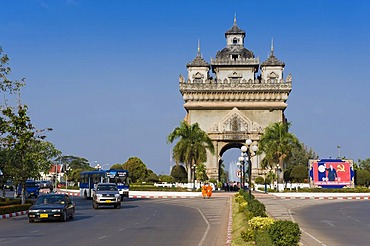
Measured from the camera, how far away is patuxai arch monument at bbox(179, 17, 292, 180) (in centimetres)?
9138

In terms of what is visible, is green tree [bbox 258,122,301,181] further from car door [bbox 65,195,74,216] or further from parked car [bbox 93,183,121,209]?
car door [bbox 65,195,74,216]

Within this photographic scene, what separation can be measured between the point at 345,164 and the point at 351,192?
29.3 ft

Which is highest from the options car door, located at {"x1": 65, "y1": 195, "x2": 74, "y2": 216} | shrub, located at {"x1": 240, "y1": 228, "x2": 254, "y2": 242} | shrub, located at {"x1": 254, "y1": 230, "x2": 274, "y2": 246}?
car door, located at {"x1": 65, "y1": 195, "x2": 74, "y2": 216}

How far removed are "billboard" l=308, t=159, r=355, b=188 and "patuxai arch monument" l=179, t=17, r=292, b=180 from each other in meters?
14.5

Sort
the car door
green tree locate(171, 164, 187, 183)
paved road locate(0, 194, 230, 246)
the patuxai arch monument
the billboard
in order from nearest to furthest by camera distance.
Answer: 1. paved road locate(0, 194, 230, 246)
2. the car door
3. the billboard
4. green tree locate(171, 164, 187, 183)
5. the patuxai arch monument

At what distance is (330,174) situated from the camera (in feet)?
248

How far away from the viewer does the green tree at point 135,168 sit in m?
106

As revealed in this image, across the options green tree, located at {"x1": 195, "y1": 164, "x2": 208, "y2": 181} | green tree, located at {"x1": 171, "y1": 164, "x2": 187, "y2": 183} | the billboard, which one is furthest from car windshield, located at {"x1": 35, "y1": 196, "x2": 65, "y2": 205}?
green tree, located at {"x1": 171, "y1": 164, "x2": 187, "y2": 183}

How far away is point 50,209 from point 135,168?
81022mm

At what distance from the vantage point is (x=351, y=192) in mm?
67625

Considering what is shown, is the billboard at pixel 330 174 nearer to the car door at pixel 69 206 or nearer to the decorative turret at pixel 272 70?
the decorative turret at pixel 272 70

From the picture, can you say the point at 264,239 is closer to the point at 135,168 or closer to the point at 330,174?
the point at 330,174

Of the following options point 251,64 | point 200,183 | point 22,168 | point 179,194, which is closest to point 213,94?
point 251,64

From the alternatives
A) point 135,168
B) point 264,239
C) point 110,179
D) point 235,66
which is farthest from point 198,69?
point 264,239
